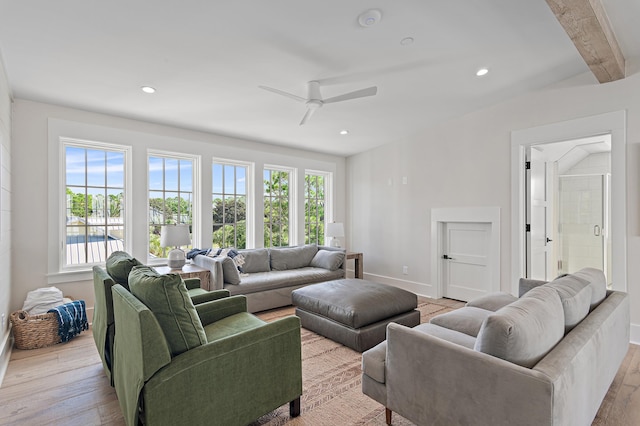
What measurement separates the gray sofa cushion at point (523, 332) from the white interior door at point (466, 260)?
10.5 feet

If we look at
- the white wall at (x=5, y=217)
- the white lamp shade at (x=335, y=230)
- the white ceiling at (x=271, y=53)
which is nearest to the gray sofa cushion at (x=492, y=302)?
the white ceiling at (x=271, y=53)

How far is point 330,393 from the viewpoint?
2330 millimetres

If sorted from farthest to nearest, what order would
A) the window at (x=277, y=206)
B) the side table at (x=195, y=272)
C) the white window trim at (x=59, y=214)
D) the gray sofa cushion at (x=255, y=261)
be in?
the window at (x=277, y=206)
the gray sofa cushion at (x=255, y=261)
the side table at (x=195, y=272)
the white window trim at (x=59, y=214)

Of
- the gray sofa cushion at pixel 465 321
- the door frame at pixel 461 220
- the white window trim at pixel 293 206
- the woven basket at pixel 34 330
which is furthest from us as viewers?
the white window trim at pixel 293 206

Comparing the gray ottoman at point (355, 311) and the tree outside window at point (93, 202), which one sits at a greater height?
the tree outside window at point (93, 202)

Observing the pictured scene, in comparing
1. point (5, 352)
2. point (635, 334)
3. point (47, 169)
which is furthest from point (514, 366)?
point (47, 169)

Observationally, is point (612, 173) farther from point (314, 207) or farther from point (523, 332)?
point (314, 207)

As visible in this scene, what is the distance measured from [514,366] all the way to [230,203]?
4.48 metres

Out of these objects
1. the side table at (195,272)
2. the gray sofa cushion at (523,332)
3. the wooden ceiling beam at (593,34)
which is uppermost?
the wooden ceiling beam at (593,34)

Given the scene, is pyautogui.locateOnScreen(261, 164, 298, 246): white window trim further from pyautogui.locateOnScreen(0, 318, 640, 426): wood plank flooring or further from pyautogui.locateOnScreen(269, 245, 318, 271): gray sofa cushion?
pyautogui.locateOnScreen(0, 318, 640, 426): wood plank flooring

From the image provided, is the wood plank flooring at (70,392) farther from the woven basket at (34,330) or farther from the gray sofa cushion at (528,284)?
the gray sofa cushion at (528,284)

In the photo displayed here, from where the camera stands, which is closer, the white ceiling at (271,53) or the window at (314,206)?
the white ceiling at (271,53)

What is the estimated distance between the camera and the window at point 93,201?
12.4 feet

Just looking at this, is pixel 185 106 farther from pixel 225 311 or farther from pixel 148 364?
pixel 148 364
